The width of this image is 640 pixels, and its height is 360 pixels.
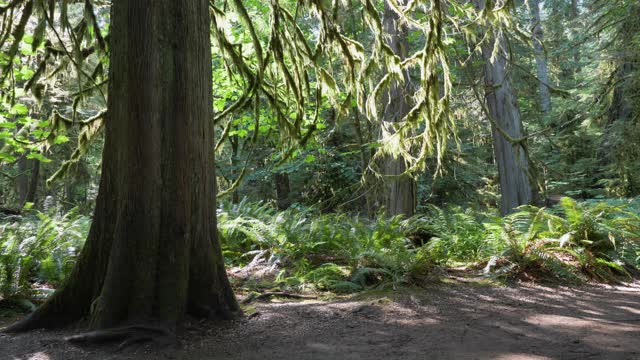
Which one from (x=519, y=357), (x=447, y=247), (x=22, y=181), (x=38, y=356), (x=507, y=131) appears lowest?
(x=519, y=357)

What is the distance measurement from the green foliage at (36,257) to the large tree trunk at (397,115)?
524 centimetres

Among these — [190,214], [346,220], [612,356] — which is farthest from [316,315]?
[346,220]

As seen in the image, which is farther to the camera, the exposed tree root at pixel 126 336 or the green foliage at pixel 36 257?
the green foliage at pixel 36 257

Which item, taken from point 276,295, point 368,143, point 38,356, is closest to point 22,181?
point 368,143

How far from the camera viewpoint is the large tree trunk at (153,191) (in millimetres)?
3754

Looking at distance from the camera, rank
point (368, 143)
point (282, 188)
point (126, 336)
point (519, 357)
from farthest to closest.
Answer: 1. point (282, 188)
2. point (368, 143)
3. point (126, 336)
4. point (519, 357)

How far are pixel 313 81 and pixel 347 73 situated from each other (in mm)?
6742

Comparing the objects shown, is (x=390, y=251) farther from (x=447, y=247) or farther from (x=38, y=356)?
(x=38, y=356)

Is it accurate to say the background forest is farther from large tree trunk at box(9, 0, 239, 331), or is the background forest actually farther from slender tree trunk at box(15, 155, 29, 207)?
slender tree trunk at box(15, 155, 29, 207)

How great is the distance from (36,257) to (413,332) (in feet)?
15.3

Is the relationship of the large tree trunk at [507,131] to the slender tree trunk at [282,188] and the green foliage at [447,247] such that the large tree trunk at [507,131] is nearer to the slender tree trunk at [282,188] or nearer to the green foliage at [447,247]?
the green foliage at [447,247]

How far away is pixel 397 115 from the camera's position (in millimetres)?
9078

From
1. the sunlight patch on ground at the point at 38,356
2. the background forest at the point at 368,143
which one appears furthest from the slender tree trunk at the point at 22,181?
the sunlight patch on ground at the point at 38,356

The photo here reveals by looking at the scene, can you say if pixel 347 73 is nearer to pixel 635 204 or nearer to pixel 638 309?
pixel 638 309
